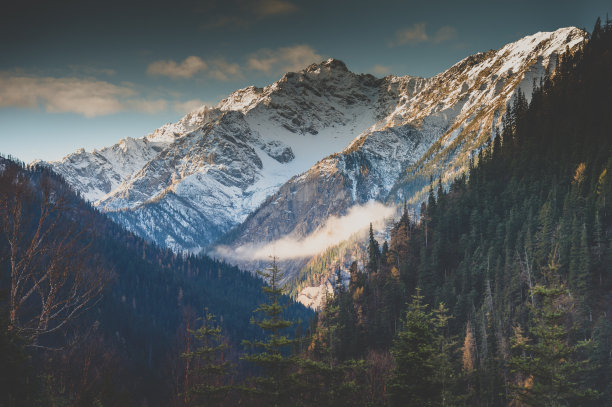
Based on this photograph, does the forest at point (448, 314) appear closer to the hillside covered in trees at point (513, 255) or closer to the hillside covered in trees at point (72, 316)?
the hillside covered in trees at point (72, 316)

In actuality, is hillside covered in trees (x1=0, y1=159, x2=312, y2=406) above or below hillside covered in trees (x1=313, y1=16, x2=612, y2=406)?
below

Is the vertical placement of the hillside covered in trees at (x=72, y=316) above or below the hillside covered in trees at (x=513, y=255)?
below

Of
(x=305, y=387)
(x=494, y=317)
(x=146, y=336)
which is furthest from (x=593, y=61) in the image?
(x=146, y=336)

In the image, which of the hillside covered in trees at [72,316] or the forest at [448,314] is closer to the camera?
the hillside covered in trees at [72,316]

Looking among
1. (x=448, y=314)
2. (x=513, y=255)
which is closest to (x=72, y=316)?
(x=448, y=314)

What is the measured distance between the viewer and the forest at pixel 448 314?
2523cm

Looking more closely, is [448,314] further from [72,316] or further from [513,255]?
[72,316]

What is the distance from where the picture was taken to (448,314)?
89.9 meters

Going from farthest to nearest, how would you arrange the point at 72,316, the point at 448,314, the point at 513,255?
the point at 513,255
the point at 448,314
the point at 72,316

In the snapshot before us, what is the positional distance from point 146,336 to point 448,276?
10720 centimetres

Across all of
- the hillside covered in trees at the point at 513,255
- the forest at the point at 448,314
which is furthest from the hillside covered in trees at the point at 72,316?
the hillside covered in trees at the point at 513,255

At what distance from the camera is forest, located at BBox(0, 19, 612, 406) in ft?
82.8

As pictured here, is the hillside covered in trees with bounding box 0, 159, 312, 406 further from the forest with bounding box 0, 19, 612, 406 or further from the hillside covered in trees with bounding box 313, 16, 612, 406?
the hillside covered in trees with bounding box 313, 16, 612, 406

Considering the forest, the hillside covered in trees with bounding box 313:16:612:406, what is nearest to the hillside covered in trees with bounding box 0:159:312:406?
the forest
